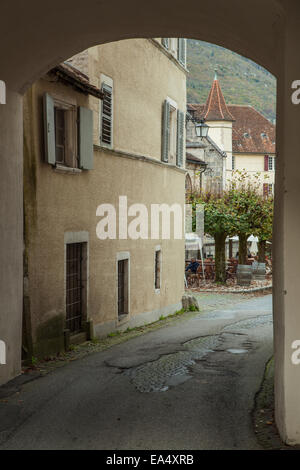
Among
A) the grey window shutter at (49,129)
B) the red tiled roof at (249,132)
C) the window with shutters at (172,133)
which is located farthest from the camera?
the red tiled roof at (249,132)

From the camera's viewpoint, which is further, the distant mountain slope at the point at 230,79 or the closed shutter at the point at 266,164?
the distant mountain slope at the point at 230,79

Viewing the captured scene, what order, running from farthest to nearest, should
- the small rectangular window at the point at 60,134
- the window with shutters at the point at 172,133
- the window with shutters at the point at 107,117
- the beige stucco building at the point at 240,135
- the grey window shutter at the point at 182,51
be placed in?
the beige stucco building at the point at 240,135, the grey window shutter at the point at 182,51, the window with shutters at the point at 172,133, the window with shutters at the point at 107,117, the small rectangular window at the point at 60,134

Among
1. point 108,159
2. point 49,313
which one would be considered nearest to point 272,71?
point 49,313

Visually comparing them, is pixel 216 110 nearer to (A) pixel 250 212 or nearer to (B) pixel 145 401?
(A) pixel 250 212

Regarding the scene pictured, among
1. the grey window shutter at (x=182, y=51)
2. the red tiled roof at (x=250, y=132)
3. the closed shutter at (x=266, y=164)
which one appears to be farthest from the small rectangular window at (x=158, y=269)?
the closed shutter at (x=266, y=164)

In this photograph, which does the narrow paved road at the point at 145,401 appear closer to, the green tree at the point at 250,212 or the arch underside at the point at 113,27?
the arch underside at the point at 113,27

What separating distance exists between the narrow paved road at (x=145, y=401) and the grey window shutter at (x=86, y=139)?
400 cm

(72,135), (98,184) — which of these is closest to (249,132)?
(98,184)

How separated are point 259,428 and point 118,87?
11654 mm

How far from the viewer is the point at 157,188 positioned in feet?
65.4

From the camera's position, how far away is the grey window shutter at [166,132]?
66.9 ft

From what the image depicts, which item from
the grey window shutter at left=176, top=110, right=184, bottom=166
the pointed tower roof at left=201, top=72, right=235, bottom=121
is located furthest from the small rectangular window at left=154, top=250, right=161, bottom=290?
the pointed tower roof at left=201, top=72, right=235, bottom=121

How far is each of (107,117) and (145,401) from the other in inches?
365

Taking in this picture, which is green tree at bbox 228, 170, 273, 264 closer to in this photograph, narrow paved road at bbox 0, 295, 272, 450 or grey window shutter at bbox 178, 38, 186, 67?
grey window shutter at bbox 178, 38, 186, 67
